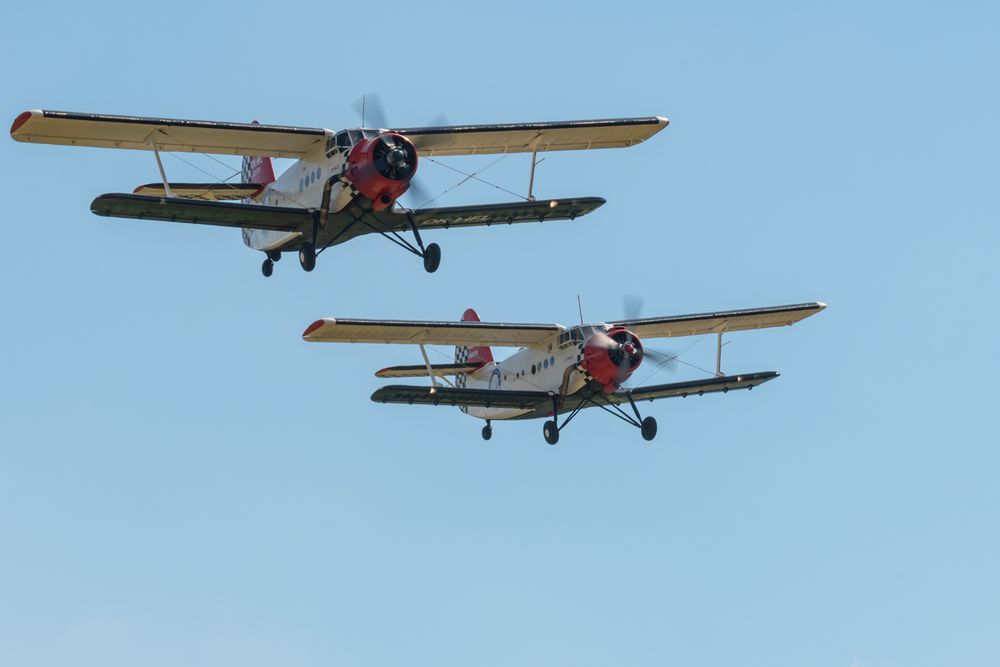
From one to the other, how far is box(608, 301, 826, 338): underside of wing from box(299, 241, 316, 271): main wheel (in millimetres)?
10361

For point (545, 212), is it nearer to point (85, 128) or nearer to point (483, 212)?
point (483, 212)

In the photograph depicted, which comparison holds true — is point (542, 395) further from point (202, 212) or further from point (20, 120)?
point (20, 120)

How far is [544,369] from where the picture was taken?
50.2 meters

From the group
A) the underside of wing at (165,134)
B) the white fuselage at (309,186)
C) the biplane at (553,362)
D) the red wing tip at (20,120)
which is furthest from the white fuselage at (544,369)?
the red wing tip at (20,120)

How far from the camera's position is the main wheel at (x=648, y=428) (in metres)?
48.2

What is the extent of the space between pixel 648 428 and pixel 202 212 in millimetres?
12388

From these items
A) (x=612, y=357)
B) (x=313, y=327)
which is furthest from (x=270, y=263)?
(x=612, y=357)

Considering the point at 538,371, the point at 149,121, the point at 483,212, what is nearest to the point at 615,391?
the point at 538,371

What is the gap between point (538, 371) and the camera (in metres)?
50.4

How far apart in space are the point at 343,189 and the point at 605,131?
7.57m

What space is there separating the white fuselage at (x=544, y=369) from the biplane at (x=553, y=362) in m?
0.03

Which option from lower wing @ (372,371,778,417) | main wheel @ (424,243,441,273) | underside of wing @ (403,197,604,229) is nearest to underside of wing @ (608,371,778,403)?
lower wing @ (372,371,778,417)

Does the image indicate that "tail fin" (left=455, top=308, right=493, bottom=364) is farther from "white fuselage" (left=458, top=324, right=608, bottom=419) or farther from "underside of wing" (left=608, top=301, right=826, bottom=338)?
"underside of wing" (left=608, top=301, right=826, bottom=338)

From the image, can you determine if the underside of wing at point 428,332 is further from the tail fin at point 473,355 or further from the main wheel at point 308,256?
the tail fin at point 473,355
